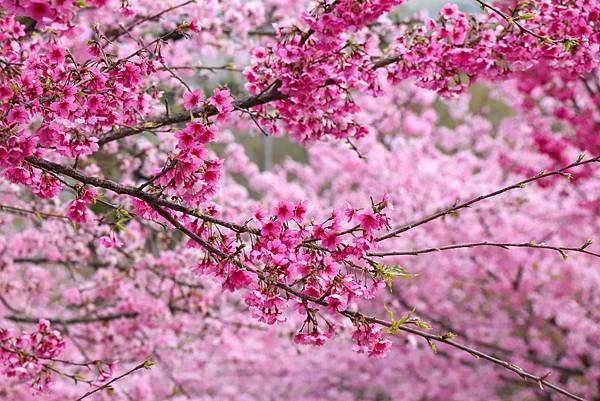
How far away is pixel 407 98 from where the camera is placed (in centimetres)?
1377

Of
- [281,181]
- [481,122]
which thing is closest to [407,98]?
[481,122]

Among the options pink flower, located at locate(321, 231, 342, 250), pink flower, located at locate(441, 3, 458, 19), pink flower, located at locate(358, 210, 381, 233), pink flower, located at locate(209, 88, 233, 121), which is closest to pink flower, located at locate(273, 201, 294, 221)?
pink flower, located at locate(321, 231, 342, 250)

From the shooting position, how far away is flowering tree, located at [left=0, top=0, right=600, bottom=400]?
265cm

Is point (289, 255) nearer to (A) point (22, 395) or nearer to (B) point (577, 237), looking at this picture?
(A) point (22, 395)

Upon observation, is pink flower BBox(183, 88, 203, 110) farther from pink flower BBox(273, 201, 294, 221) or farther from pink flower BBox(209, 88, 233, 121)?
pink flower BBox(273, 201, 294, 221)

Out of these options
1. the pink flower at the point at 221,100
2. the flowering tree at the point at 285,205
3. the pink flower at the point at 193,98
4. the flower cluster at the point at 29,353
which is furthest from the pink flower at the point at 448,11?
the flower cluster at the point at 29,353

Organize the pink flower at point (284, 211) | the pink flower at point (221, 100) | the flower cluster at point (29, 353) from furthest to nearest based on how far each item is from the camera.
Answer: the flower cluster at point (29, 353), the pink flower at point (221, 100), the pink flower at point (284, 211)

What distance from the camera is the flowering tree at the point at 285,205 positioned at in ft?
8.71

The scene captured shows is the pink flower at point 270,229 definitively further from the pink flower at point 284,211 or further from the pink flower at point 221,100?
the pink flower at point 221,100

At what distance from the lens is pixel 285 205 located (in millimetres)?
2625

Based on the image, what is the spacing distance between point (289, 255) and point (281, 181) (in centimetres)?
1040

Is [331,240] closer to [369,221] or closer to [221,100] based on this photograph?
[369,221]

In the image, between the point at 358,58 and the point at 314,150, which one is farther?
the point at 314,150

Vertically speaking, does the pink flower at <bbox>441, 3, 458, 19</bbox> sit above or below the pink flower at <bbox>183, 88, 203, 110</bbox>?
above
